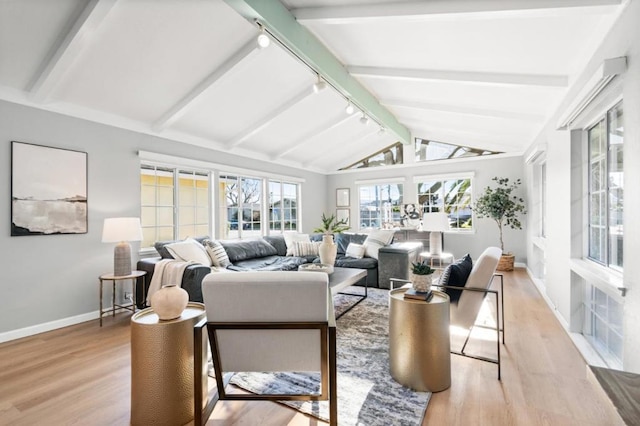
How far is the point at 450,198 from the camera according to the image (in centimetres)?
728

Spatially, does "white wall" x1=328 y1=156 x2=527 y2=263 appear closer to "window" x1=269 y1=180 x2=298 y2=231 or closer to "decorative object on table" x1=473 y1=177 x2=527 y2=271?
"decorative object on table" x1=473 y1=177 x2=527 y2=271

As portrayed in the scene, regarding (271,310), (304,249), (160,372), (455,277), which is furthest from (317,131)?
(160,372)

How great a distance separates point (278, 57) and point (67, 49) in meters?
1.99

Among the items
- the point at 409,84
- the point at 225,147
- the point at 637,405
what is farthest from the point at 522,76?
the point at 225,147

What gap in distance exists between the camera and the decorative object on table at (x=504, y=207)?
6070 millimetres

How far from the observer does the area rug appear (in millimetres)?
1822

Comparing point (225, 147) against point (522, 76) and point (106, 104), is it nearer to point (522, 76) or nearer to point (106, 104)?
point (106, 104)

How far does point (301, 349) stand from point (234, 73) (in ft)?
10.1

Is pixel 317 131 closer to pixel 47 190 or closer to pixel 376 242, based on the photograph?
pixel 376 242

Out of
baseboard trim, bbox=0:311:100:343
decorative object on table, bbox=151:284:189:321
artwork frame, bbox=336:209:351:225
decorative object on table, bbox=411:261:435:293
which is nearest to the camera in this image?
decorative object on table, bbox=151:284:189:321

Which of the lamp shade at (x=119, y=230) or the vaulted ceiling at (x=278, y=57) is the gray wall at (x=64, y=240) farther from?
the lamp shade at (x=119, y=230)

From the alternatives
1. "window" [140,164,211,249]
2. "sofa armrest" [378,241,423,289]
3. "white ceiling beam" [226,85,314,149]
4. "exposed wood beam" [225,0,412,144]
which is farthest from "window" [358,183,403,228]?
"window" [140,164,211,249]

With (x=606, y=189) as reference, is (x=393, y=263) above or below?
below

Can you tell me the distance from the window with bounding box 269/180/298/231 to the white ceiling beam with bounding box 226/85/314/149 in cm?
156
